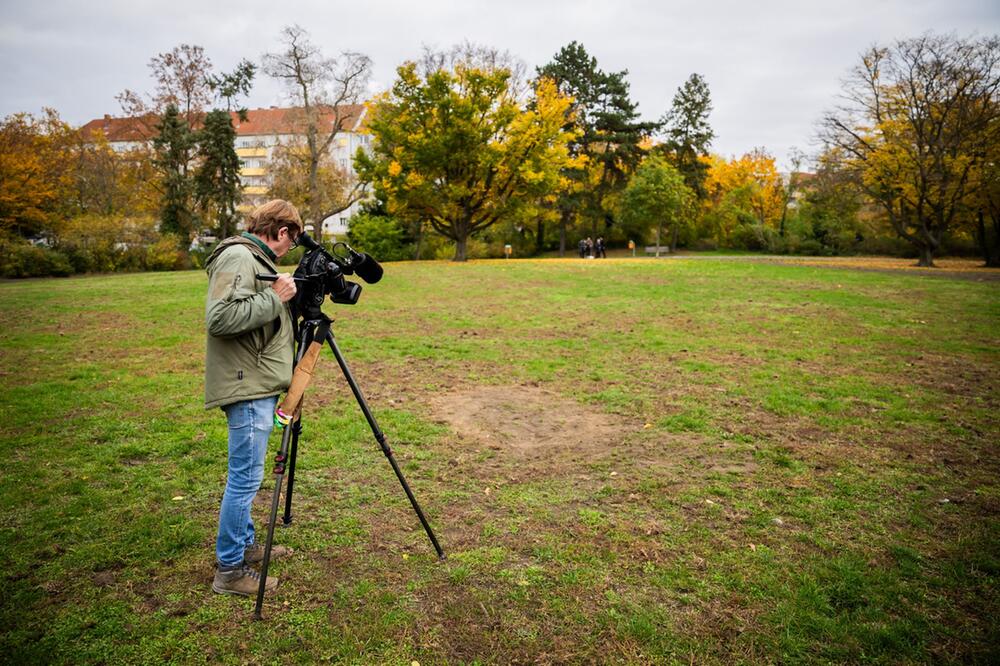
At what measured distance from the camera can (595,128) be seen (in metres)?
49.7

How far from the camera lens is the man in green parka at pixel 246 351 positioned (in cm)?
302

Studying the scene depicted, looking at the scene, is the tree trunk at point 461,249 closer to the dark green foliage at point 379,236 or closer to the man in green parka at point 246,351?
the dark green foliage at point 379,236

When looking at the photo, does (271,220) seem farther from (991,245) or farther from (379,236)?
(991,245)

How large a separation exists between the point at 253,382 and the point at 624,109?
174 ft

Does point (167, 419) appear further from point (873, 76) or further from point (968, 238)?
point (968, 238)

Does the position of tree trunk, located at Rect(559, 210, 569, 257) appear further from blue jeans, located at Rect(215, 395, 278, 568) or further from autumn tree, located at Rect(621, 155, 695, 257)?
blue jeans, located at Rect(215, 395, 278, 568)

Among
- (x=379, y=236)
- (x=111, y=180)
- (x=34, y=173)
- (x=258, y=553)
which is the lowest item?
(x=258, y=553)

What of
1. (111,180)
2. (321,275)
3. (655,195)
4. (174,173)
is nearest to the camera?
(321,275)

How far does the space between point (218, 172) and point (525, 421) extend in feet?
141

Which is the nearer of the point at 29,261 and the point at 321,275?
the point at 321,275

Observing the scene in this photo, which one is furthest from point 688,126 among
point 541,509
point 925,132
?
point 541,509

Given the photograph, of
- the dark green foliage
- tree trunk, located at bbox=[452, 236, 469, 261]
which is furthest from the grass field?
the dark green foliage

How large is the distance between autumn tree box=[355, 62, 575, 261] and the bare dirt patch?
27.6 meters

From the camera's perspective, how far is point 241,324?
299 cm
